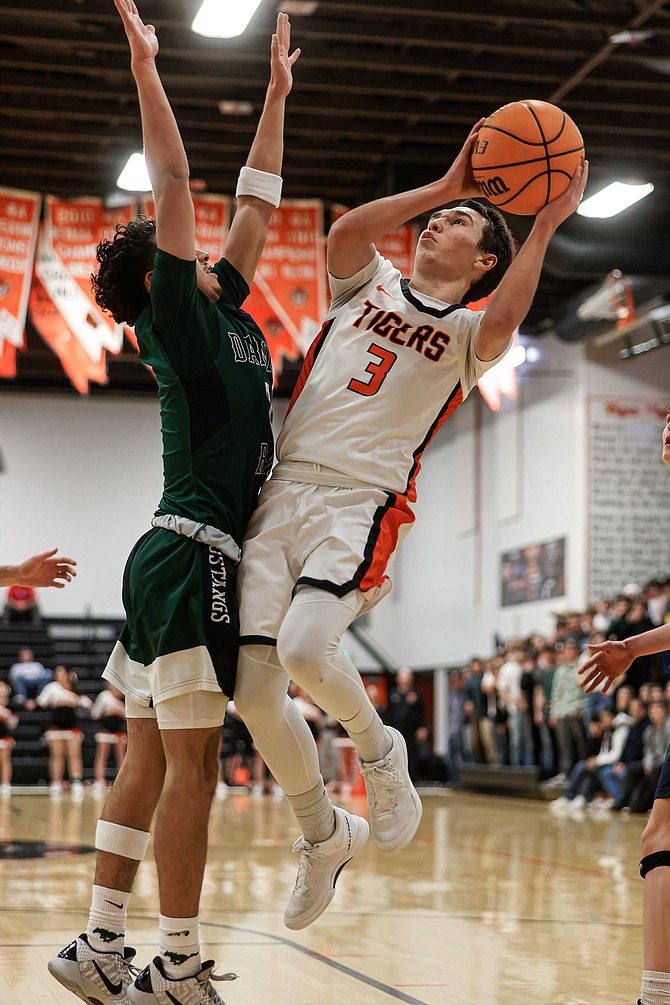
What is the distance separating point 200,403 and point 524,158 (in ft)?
3.79

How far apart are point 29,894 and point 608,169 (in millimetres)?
10807

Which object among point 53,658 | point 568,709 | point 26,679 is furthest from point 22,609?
point 568,709

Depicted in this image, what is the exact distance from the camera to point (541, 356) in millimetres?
20750

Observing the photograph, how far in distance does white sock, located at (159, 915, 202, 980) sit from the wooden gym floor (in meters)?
0.73

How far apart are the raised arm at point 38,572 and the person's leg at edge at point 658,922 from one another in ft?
6.32

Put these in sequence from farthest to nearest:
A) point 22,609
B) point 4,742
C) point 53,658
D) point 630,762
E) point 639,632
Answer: point 22,609, point 53,658, point 4,742, point 639,632, point 630,762

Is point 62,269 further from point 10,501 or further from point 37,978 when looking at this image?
point 10,501

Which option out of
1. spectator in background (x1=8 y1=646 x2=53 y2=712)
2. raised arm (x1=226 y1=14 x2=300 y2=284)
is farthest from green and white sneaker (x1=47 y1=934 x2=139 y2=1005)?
spectator in background (x1=8 y1=646 x2=53 y2=712)

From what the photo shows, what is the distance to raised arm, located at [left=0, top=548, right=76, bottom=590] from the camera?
13.2 ft

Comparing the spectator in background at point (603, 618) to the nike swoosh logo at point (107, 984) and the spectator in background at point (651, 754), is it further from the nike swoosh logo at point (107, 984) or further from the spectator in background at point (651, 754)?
the nike swoosh logo at point (107, 984)

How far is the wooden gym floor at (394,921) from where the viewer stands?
14.0 feet

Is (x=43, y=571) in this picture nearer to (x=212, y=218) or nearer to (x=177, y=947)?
(x=177, y=947)

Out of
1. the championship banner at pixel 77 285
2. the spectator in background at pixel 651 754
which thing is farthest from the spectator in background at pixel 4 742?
the spectator in background at pixel 651 754

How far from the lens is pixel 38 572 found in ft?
13.4
